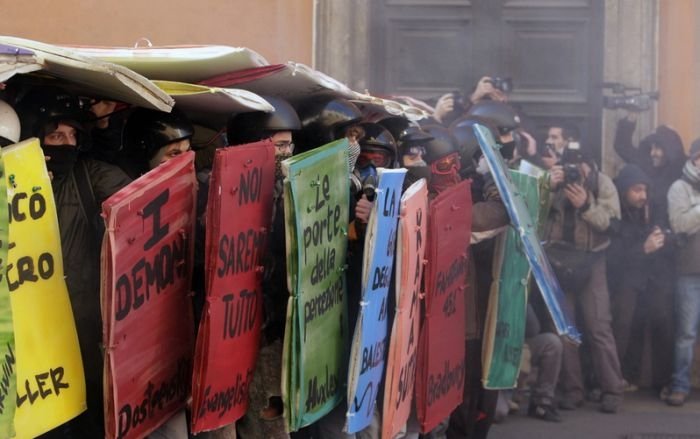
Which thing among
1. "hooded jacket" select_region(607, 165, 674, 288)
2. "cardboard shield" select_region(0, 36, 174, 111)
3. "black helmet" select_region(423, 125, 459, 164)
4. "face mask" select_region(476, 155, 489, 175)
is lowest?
"hooded jacket" select_region(607, 165, 674, 288)

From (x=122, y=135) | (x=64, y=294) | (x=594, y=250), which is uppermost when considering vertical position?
(x=122, y=135)

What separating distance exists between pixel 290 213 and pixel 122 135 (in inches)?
28.6

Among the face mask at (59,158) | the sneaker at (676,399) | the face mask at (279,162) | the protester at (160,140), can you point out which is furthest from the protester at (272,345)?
the sneaker at (676,399)

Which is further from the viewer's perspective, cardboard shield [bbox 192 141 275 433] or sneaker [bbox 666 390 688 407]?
sneaker [bbox 666 390 688 407]

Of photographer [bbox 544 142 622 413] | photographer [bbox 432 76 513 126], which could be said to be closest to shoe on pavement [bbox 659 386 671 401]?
photographer [bbox 544 142 622 413]

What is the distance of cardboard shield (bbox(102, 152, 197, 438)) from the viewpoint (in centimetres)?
493

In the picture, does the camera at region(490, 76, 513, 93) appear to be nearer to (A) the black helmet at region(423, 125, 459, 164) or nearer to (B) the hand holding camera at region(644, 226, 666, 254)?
(B) the hand holding camera at region(644, 226, 666, 254)

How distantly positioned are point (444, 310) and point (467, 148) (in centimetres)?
128

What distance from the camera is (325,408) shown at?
19.5 ft

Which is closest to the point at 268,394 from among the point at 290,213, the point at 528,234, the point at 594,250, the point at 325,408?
the point at 325,408

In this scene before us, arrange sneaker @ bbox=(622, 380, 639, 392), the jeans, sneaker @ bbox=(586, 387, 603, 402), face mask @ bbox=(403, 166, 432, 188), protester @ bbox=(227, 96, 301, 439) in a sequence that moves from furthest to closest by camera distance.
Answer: sneaker @ bbox=(622, 380, 639, 392), the jeans, sneaker @ bbox=(586, 387, 603, 402), face mask @ bbox=(403, 166, 432, 188), protester @ bbox=(227, 96, 301, 439)

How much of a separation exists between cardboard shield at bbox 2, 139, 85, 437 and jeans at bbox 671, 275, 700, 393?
5.35 meters

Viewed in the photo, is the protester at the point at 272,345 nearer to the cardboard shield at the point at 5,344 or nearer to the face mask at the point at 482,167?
the cardboard shield at the point at 5,344

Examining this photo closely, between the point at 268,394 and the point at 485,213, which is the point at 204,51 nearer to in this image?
the point at 268,394
